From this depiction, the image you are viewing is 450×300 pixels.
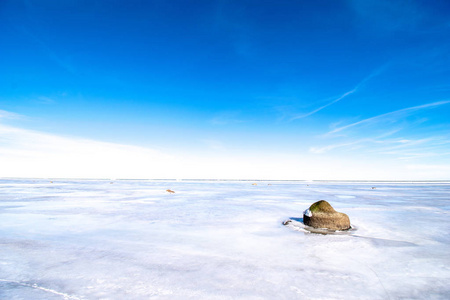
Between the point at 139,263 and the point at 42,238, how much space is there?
338 cm

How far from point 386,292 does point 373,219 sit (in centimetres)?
677

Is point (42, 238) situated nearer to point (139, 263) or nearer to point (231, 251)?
point (139, 263)

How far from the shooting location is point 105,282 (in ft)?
12.4

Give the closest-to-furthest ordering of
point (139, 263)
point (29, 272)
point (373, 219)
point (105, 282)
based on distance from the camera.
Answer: point (105, 282) < point (29, 272) < point (139, 263) < point (373, 219)

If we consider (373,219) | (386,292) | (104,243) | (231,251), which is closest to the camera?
(386,292)

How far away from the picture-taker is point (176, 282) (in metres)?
3.82

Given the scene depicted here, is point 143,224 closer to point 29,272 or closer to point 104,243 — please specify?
point 104,243

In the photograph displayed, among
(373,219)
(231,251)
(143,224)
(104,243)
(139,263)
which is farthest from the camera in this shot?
(373,219)

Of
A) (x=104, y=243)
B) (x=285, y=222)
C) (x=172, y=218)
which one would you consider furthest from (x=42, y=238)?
(x=285, y=222)

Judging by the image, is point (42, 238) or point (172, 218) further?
point (172, 218)

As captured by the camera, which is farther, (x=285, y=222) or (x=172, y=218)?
(x=172, y=218)

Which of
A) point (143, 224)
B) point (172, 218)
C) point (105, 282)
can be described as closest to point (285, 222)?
point (172, 218)

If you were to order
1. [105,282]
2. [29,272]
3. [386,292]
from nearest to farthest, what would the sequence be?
[386,292], [105,282], [29,272]

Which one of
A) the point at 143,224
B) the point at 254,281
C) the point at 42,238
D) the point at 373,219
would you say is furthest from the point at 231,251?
the point at 373,219
